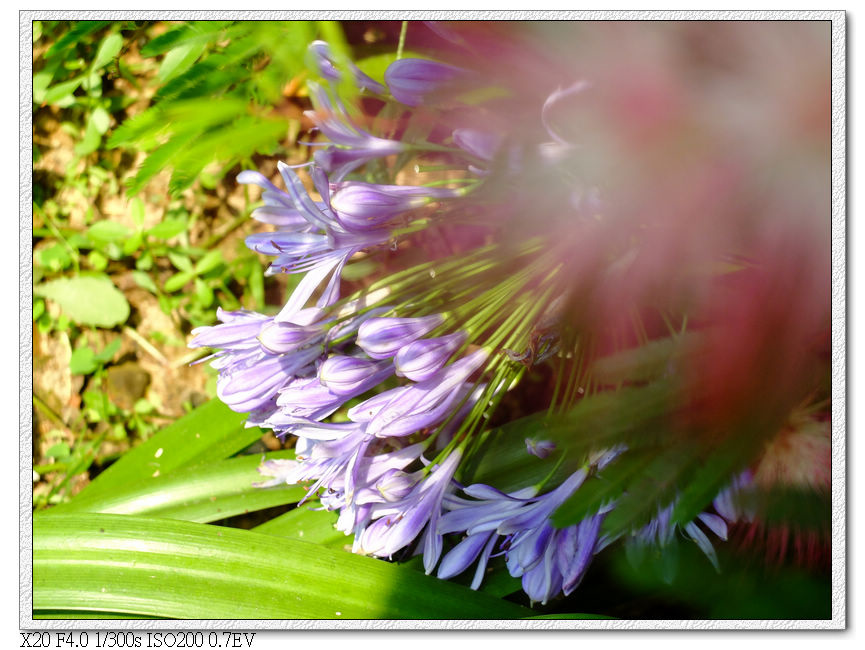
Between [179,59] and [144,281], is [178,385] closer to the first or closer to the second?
[144,281]

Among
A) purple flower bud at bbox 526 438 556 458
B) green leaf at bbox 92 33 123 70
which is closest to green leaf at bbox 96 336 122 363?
green leaf at bbox 92 33 123 70

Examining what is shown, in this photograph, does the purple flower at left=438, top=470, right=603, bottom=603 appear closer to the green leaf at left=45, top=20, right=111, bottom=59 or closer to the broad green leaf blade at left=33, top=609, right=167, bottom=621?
the broad green leaf blade at left=33, top=609, right=167, bottom=621

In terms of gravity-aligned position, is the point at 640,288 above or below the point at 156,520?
above

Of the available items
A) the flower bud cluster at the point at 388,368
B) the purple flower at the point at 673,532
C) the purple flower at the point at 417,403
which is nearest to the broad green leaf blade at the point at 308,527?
the flower bud cluster at the point at 388,368

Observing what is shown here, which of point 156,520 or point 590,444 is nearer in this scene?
point 590,444

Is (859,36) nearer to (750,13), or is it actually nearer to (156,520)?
(750,13)

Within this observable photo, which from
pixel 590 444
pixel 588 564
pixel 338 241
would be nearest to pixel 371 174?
pixel 338 241

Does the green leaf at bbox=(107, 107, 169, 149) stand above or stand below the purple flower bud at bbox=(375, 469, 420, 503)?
above

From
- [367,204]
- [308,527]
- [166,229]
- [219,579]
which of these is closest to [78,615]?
[219,579]
